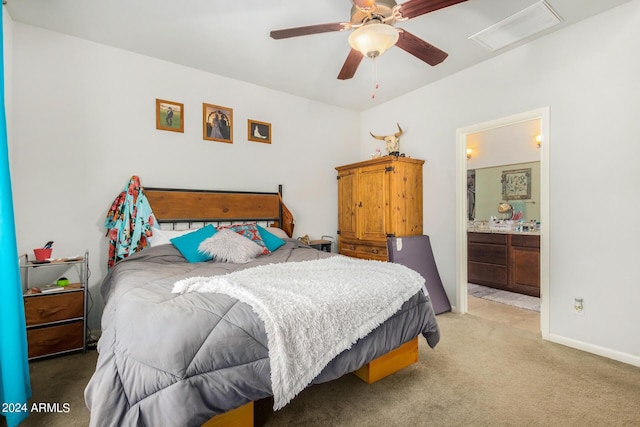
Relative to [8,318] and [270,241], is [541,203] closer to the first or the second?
[270,241]

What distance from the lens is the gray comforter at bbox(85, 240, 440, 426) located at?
1141 millimetres

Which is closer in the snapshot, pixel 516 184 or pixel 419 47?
pixel 419 47

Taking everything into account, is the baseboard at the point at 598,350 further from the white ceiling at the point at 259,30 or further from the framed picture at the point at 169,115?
the framed picture at the point at 169,115

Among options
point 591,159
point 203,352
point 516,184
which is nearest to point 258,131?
point 203,352

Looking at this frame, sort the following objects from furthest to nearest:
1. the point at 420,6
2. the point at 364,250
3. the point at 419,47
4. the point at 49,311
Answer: the point at 364,250
the point at 49,311
the point at 419,47
the point at 420,6

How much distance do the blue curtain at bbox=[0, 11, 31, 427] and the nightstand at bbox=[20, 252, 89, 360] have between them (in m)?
0.86

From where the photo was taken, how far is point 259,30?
2.70 metres

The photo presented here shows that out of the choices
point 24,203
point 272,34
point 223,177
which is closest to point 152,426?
point 272,34

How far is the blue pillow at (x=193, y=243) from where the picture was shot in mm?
2637

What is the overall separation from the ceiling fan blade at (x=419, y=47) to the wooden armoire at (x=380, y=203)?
1.40 meters

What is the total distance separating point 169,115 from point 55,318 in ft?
6.87

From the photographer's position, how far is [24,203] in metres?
2.64

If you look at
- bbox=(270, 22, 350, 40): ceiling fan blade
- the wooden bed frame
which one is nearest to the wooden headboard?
the wooden bed frame

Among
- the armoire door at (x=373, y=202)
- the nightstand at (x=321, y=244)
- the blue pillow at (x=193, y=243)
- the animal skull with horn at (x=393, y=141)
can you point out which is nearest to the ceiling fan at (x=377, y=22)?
the blue pillow at (x=193, y=243)
